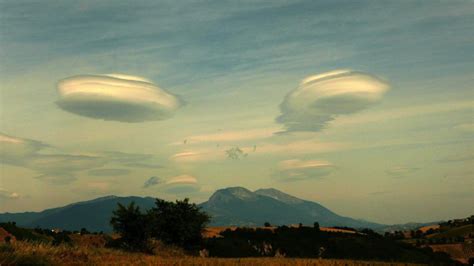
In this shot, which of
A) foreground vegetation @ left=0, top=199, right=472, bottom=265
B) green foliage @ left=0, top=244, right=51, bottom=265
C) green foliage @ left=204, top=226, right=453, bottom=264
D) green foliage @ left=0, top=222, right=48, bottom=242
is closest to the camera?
green foliage @ left=0, top=244, right=51, bottom=265

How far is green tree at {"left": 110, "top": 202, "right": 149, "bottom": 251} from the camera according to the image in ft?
215

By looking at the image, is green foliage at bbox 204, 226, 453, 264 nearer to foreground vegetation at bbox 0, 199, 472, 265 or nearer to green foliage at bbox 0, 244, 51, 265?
foreground vegetation at bbox 0, 199, 472, 265

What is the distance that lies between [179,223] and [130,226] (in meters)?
12.1

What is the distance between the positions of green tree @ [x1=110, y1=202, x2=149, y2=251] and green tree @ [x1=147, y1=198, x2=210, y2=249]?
4.90 metres

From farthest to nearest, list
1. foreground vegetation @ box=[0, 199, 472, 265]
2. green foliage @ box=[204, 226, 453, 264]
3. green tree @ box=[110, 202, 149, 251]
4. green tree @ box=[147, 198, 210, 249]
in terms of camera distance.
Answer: green foliage @ box=[204, 226, 453, 264]
green tree @ box=[147, 198, 210, 249]
green tree @ box=[110, 202, 149, 251]
foreground vegetation @ box=[0, 199, 472, 265]

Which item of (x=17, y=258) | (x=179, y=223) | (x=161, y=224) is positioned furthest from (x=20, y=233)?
(x=17, y=258)

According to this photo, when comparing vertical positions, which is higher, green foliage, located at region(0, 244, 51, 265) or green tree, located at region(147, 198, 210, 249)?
green tree, located at region(147, 198, 210, 249)

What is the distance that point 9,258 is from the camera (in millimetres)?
23078

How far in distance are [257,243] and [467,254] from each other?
69.2m

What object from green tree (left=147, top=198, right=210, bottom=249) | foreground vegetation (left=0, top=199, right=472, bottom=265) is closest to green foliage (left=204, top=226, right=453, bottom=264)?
foreground vegetation (left=0, top=199, right=472, bottom=265)

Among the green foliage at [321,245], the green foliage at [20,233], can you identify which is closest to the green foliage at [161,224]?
the green foliage at [321,245]

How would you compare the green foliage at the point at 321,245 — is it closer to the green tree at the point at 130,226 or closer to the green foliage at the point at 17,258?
the green tree at the point at 130,226

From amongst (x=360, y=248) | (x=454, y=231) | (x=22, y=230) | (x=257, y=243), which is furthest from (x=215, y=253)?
(x=454, y=231)

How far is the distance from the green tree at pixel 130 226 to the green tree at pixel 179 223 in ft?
16.1
